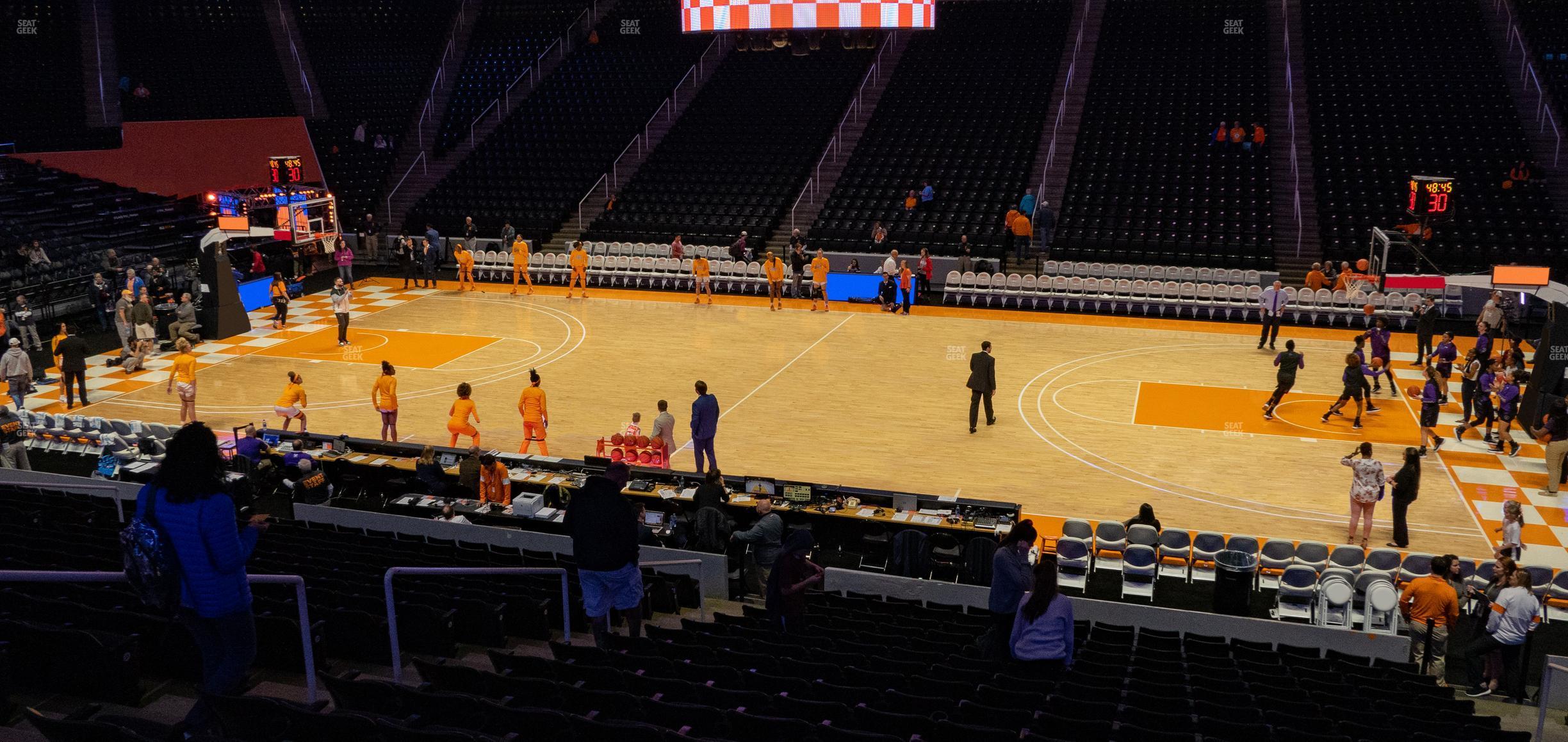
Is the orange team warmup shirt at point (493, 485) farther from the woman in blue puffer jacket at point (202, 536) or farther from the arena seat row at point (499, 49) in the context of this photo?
the arena seat row at point (499, 49)

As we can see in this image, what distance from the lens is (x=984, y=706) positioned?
7.10 meters

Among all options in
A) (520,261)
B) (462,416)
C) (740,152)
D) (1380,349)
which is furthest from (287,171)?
(1380,349)

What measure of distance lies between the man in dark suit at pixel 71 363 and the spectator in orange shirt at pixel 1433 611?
20591mm

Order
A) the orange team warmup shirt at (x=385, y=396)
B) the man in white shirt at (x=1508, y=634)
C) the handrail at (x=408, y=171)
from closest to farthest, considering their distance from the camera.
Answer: the man in white shirt at (x=1508, y=634), the orange team warmup shirt at (x=385, y=396), the handrail at (x=408, y=171)

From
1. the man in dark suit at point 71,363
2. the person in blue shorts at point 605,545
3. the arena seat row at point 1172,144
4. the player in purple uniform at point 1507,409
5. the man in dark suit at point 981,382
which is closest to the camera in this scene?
the person in blue shorts at point 605,545

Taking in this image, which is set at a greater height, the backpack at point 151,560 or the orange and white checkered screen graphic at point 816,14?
the orange and white checkered screen graphic at point 816,14

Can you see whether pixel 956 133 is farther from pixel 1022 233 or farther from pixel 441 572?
pixel 441 572

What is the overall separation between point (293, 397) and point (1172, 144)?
2554 cm

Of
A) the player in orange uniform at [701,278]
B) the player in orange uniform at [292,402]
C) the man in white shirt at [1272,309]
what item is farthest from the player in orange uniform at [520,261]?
the man in white shirt at [1272,309]

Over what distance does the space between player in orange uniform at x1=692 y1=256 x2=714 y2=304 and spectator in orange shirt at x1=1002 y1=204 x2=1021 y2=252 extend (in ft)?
25.4

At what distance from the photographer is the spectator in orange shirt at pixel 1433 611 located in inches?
449

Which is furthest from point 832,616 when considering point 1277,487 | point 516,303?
point 516,303

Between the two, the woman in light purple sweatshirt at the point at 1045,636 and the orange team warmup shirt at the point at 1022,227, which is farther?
the orange team warmup shirt at the point at 1022,227

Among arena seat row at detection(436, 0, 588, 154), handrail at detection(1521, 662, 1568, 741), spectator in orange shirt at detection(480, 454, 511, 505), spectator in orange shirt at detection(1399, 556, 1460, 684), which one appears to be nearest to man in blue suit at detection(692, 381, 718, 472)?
spectator in orange shirt at detection(480, 454, 511, 505)
